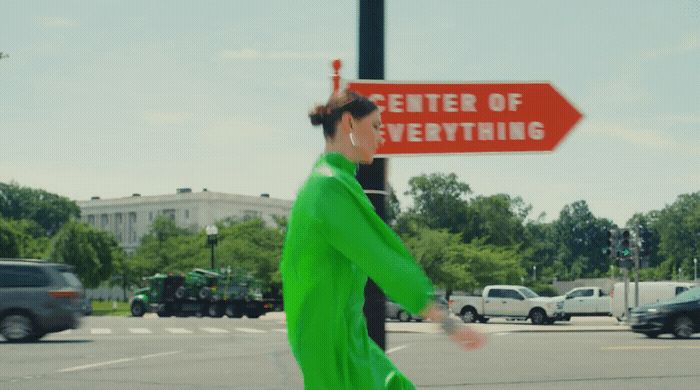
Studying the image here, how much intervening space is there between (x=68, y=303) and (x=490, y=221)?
273 ft

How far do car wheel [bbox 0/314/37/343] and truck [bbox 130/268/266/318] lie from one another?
24.1 meters

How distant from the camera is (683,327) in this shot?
2450cm

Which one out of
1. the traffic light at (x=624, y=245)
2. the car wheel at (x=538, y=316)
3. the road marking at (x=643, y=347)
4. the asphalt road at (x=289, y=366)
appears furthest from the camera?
the car wheel at (x=538, y=316)

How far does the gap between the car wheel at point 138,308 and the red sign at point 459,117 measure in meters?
47.2

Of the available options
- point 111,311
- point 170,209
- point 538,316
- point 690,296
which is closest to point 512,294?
point 538,316

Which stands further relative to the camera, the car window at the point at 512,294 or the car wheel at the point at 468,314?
the car wheel at the point at 468,314

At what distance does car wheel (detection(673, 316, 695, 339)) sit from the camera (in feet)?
80.1

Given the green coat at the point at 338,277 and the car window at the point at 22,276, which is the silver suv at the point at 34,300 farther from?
the green coat at the point at 338,277

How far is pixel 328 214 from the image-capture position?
2684 mm

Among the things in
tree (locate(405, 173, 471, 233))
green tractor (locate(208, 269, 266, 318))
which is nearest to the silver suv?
green tractor (locate(208, 269, 266, 318))

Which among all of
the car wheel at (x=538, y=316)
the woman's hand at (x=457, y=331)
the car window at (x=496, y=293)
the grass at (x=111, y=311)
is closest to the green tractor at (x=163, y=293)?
the grass at (x=111, y=311)

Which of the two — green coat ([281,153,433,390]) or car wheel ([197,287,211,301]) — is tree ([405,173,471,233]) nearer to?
car wheel ([197,287,211,301])

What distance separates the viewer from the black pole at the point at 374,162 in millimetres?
4477

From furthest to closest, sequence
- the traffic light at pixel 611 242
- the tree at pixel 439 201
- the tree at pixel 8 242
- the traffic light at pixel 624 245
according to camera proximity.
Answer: the tree at pixel 439 201, the tree at pixel 8 242, the traffic light at pixel 611 242, the traffic light at pixel 624 245
